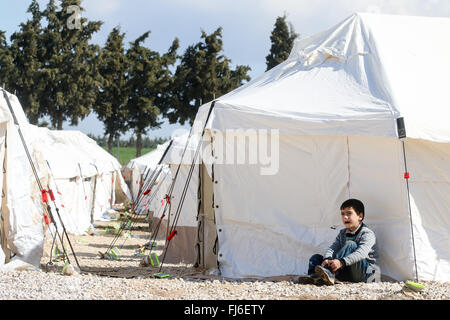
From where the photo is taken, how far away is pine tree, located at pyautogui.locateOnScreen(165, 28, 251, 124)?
2969cm

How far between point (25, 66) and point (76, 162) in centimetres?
1371

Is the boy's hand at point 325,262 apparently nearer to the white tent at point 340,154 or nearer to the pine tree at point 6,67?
the white tent at point 340,154

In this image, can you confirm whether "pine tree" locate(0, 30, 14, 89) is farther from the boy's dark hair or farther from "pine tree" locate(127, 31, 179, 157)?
the boy's dark hair

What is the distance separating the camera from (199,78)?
29.5 meters

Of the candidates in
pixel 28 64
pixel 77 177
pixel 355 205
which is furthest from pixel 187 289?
pixel 28 64

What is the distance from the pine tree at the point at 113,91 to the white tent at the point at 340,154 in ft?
74.7

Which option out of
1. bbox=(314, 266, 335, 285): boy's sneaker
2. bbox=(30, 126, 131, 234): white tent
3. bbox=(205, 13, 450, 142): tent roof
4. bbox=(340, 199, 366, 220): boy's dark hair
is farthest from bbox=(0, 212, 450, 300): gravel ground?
bbox=(30, 126, 131, 234): white tent

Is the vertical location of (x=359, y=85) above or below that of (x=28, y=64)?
below

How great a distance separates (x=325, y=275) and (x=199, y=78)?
25185 mm

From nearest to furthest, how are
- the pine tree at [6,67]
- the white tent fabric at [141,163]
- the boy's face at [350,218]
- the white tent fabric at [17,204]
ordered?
Answer: the boy's face at [350,218]
the white tent fabric at [17,204]
the white tent fabric at [141,163]
the pine tree at [6,67]

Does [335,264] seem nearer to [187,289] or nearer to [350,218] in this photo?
[350,218]

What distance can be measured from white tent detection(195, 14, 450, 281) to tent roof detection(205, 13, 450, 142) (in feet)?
0.05

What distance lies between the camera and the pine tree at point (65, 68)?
2562 cm

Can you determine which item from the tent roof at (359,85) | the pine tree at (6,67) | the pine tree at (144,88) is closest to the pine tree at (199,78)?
the pine tree at (144,88)
